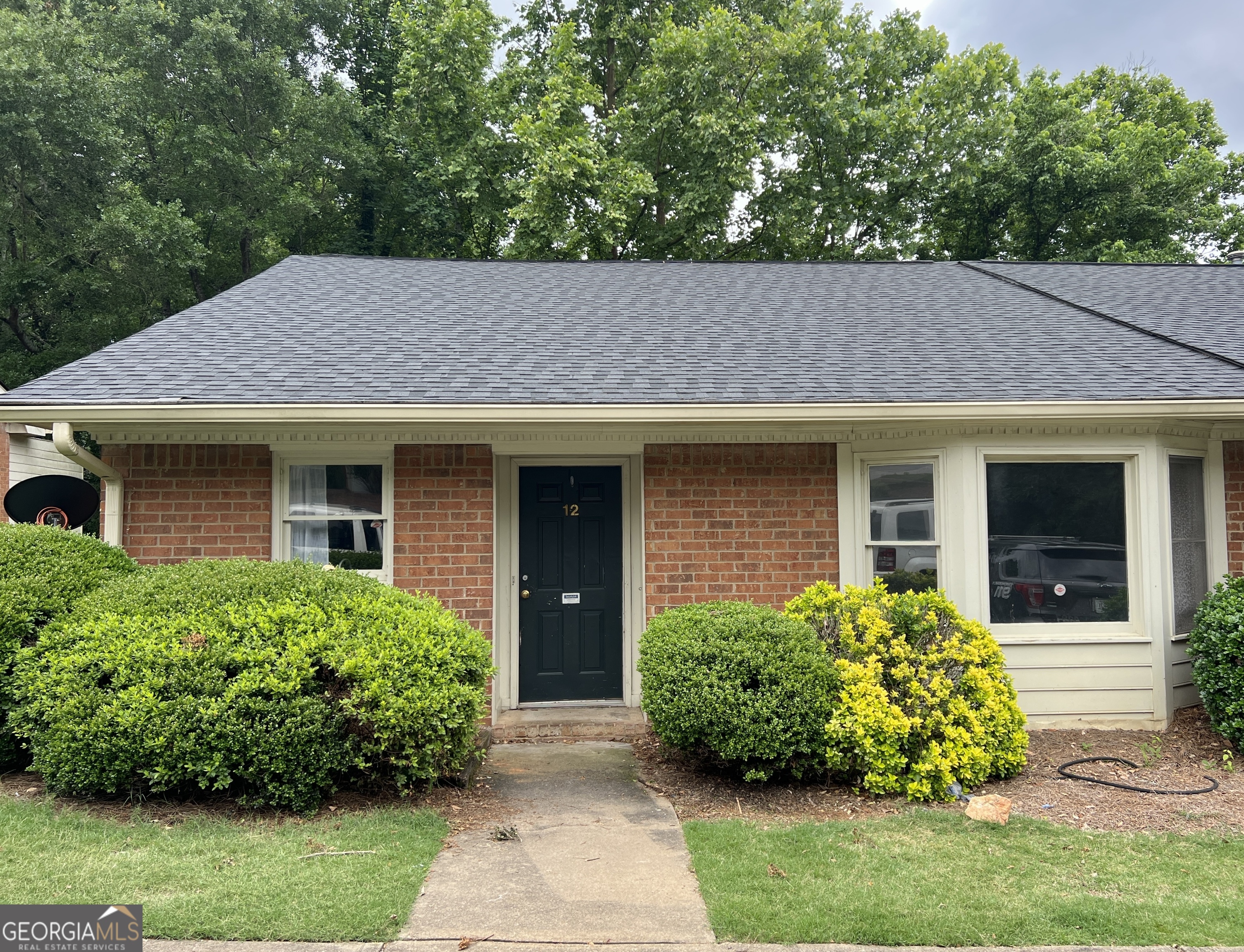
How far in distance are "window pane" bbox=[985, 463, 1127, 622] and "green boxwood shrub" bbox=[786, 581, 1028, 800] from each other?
997mm

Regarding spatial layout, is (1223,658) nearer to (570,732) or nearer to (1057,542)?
(1057,542)

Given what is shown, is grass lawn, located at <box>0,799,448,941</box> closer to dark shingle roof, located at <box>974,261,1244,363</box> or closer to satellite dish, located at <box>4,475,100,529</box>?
satellite dish, located at <box>4,475,100,529</box>

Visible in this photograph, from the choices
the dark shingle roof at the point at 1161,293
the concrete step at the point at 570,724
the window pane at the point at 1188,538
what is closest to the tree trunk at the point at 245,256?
the concrete step at the point at 570,724

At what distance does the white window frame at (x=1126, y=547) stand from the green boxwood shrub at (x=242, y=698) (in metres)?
4.01

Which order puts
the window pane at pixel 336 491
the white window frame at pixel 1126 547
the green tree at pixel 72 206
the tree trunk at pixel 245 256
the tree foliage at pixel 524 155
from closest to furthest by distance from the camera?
the white window frame at pixel 1126 547 < the window pane at pixel 336 491 < the green tree at pixel 72 206 < the tree foliage at pixel 524 155 < the tree trunk at pixel 245 256

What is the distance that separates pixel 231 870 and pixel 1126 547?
6529 millimetres

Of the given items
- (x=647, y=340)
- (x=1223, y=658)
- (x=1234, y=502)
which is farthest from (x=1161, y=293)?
(x=647, y=340)

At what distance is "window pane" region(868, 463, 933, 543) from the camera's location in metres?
6.68

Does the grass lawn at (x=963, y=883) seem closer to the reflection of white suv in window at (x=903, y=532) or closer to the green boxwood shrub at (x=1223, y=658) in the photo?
the green boxwood shrub at (x=1223, y=658)

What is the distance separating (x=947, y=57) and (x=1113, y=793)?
60.2ft

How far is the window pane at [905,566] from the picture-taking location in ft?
21.8

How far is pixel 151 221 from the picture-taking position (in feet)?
50.2

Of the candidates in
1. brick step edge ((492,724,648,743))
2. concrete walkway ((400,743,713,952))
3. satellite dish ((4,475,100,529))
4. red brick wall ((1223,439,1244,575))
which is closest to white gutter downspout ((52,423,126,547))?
satellite dish ((4,475,100,529))

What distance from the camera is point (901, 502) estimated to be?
6805mm
